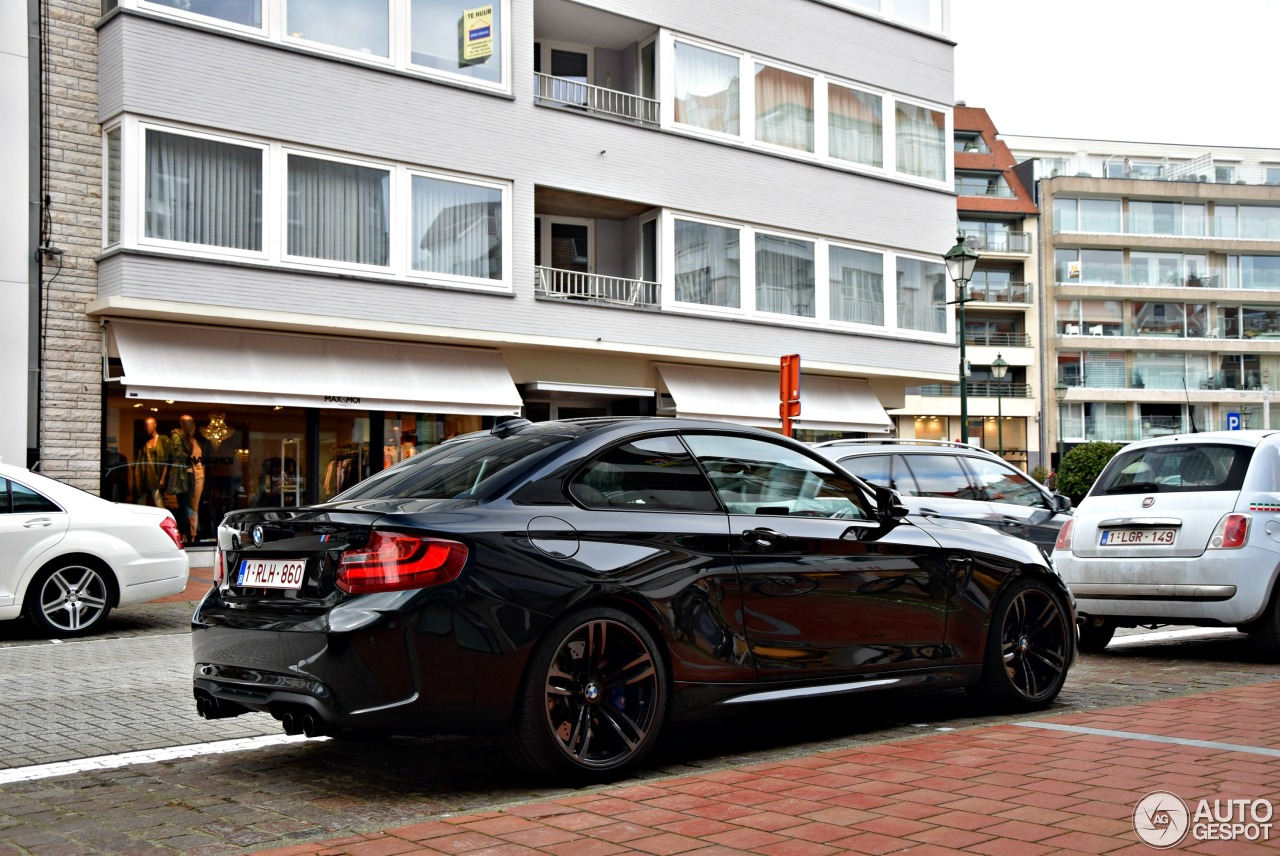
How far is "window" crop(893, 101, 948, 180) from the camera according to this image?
28156 mm

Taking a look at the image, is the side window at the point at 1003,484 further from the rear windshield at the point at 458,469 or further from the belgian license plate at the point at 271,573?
the belgian license plate at the point at 271,573

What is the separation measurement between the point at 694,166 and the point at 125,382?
1141 cm

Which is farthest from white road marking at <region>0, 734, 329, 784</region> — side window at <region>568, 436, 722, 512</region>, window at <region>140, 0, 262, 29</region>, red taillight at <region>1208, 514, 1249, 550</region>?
window at <region>140, 0, 262, 29</region>

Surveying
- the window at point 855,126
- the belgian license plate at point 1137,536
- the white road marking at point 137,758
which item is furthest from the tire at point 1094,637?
the window at point 855,126

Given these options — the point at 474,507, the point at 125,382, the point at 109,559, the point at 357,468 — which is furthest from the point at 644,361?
the point at 474,507

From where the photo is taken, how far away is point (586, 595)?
5.21 m

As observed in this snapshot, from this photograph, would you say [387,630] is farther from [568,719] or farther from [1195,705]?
[1195,705]

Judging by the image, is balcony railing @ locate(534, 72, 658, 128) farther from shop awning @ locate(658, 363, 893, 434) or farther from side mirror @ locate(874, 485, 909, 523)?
side mirror @ locate(874, 485, 909, 523)

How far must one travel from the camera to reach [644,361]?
947 inches

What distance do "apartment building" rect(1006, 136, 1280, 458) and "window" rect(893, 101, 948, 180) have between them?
4703cm

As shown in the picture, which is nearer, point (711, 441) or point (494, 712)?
point (494, 712)

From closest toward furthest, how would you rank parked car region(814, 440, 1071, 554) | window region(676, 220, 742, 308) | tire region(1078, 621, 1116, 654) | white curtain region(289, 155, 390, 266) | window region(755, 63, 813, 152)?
1. tire region(1078, 621, 1116, 654)
2. parked car region(814, 440, 1071, 554)
3. white curtain region(289, 155, 390, 266)
4. window region(676, 220, 742, 308)
5. window region(755, 63, 813, 152)

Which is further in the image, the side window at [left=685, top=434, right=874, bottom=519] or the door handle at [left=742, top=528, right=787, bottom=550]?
the side window at [left=685, top=434, right=874, bottom=519]

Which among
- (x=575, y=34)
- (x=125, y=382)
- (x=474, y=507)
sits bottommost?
(x=474, y=507)
